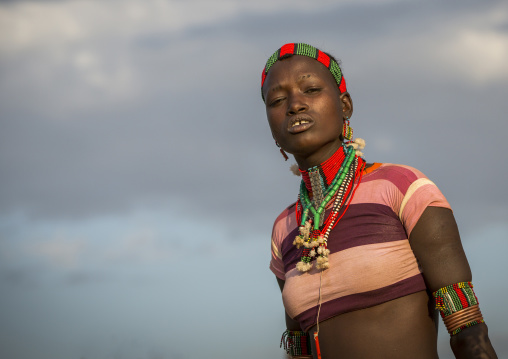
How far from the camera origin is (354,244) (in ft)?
15.8

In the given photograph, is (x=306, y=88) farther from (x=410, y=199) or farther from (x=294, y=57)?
(x=410, y=199)

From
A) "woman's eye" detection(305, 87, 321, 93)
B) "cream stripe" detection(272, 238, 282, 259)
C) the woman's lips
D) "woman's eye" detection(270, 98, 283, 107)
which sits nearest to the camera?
the woman's lips

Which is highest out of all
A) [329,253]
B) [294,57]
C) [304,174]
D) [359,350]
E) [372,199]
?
[294,57]

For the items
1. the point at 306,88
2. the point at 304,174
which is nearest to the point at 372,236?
the point at 304,174

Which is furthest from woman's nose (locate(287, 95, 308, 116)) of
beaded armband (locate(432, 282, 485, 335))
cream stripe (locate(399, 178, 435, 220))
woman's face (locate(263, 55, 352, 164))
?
beaded armband (locate(432, 282, 485, 335))

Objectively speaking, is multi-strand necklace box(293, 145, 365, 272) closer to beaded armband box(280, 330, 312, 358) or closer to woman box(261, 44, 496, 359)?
woman box(261, 44, 496, 359)

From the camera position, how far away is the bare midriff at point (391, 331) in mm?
4531

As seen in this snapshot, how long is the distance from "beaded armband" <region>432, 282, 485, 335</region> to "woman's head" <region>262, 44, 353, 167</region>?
157 cm

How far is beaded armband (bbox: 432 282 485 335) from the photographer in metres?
4.36

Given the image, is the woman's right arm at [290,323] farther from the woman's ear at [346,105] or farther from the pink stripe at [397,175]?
the woman's ear at [346,105]

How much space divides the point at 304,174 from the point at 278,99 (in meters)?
0.70

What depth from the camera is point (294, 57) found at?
546 cm

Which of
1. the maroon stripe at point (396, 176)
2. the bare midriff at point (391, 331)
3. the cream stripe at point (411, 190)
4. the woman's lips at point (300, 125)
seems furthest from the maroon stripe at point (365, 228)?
the woman's lips at point (300, 125)

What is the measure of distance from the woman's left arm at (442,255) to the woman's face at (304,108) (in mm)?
1111
